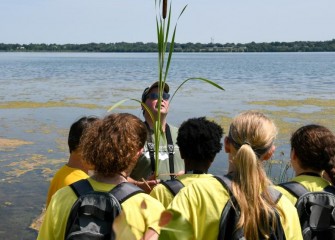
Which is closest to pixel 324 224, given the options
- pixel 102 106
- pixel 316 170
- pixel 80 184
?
pixel 316 170

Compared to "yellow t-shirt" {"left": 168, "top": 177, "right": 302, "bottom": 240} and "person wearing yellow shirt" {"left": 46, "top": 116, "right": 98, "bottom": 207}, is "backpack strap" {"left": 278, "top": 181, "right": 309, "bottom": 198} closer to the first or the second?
"yellow t-shirt" {"left": 168, "top": 177, "right": 302, "bottom": 240}

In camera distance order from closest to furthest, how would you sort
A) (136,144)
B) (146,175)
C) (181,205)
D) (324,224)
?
(181,205)
(136,144)
(324,224)
(146,175)

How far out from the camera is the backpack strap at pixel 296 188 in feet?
9.49

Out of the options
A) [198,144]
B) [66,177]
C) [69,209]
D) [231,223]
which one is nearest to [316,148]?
[198,144]

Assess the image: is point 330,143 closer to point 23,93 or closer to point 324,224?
point 324,224

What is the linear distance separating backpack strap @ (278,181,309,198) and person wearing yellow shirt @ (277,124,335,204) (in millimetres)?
67

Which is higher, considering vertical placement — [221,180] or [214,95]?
[221,180]

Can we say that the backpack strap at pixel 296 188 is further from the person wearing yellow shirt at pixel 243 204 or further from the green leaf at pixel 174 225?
the green leaf at pixel 174 225

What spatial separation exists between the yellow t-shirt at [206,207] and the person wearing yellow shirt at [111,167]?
0.45ft

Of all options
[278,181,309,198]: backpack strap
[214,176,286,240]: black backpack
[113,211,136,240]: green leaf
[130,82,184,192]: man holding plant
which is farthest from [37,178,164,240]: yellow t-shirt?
[130,82,184,192]: man holding plant

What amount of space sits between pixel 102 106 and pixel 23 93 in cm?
800

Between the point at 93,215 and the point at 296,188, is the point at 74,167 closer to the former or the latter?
the point at 93,215

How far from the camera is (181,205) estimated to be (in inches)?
91.3

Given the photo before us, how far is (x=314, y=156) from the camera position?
308 centimetres
